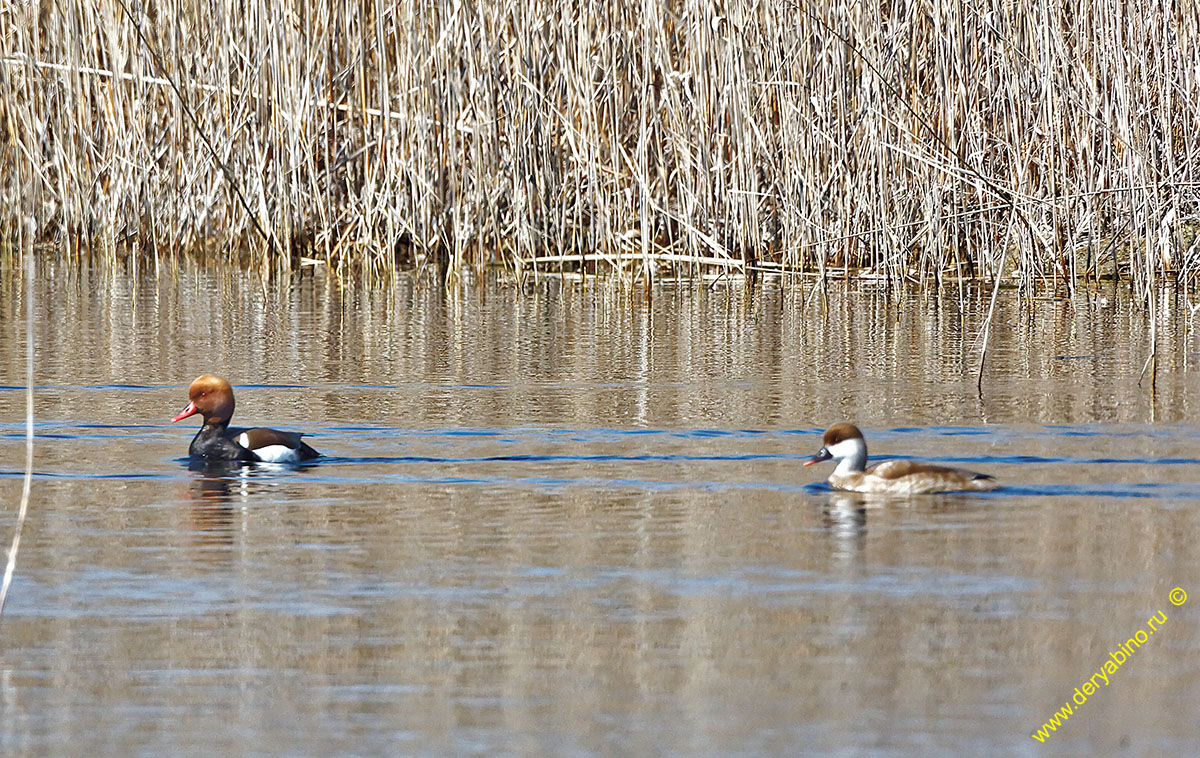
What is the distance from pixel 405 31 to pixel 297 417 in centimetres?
554

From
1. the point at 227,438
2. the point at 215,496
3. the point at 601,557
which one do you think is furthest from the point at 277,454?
the point at 601,557

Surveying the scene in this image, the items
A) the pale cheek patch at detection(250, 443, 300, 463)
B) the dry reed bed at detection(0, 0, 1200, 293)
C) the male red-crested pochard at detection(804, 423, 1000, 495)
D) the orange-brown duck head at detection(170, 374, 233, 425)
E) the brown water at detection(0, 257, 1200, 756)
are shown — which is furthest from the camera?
the dry reed bed at detection(0, 0, 1200, 293)

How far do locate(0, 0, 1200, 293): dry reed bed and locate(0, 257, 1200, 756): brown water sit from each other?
197 cm

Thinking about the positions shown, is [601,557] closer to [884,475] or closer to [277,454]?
[884,475]

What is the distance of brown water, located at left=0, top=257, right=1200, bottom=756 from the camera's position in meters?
3.35

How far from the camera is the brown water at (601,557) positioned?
3.35m

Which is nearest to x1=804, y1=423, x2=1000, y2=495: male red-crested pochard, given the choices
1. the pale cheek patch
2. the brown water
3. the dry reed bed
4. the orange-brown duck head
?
the brown water

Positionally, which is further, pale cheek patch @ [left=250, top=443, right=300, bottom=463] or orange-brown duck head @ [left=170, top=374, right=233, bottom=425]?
orange-brown duck head @ [left=170, top=374, right=233, bottom=425]

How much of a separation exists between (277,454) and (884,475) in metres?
1.98

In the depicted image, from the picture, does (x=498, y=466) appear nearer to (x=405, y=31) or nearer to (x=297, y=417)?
(x=297, y=417)

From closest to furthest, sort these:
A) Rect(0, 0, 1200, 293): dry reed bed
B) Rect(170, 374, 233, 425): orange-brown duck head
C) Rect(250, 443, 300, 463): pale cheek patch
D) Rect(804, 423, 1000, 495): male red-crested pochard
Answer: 1. Rect(804, 423, 1000, 495): male red-crested pochard
2. Rect(250, 443, 300, 463): pale cheek patch
3. Rect(170, 374, 233, 425): orange-brown duck head
4. Rect(0, 0, 1200, 293): dry reed bed

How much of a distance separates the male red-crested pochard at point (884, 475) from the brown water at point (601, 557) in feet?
0.31

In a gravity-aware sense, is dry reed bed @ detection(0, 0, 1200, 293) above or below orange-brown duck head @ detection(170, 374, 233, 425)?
above

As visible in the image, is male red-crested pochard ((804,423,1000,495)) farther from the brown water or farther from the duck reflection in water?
the duck reflection in water
